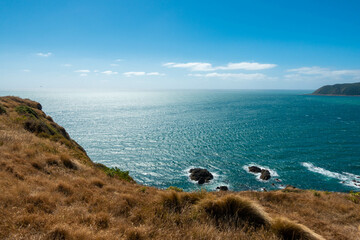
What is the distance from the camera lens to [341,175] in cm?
4059

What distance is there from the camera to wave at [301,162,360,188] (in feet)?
122

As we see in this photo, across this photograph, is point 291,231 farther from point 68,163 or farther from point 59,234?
point 68,163

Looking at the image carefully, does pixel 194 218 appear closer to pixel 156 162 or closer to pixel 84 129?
pixel 156 162

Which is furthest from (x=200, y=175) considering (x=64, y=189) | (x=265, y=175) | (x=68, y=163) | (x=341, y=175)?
(x=64, y=189)

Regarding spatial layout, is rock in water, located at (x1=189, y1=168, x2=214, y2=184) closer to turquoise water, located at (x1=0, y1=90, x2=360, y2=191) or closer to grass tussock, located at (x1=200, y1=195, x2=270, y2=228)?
turquoise water, located at (x1=0, y1=90, x2=360, y2=191)

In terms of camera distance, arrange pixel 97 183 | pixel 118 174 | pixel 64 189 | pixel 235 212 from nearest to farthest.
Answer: pixel 235 212 → pixel 64 189 → pixel 97 183 → pixel 118 174

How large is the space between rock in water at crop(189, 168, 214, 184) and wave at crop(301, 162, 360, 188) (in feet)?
80.4

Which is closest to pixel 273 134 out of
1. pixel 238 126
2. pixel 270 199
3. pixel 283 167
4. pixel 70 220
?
pixel 238 126

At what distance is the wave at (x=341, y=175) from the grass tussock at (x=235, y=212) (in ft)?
145

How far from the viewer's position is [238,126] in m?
83.6

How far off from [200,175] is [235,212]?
34803 millimetres

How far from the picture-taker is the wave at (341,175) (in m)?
37.3

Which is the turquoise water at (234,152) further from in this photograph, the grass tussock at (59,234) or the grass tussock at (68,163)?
the grass tussock at (59,234)

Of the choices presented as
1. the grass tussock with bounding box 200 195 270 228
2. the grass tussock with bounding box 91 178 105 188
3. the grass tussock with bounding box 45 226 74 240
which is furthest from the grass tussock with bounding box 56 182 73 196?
the grass tussock with bounding box 200 195 270 228
